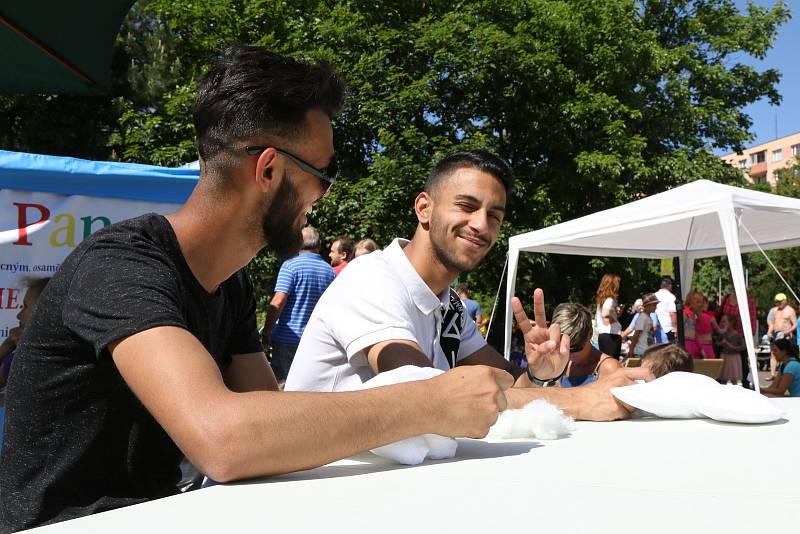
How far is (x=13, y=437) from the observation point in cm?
125

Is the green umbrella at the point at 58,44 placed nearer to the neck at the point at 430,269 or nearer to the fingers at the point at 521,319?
the neck at the point at 430,269

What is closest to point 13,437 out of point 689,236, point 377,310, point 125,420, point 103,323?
point 125,420

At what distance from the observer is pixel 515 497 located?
2.92 ft

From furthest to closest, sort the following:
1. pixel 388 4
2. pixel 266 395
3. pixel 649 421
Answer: pixel 388 4, pixel 649 421, pixel 266 395

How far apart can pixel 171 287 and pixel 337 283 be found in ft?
3.15

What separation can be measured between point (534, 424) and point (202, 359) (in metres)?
0.69

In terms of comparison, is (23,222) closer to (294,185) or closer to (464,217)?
(464,217)

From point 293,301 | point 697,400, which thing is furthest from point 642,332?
point 697,400

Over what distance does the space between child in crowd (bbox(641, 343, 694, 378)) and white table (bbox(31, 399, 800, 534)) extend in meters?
1.84

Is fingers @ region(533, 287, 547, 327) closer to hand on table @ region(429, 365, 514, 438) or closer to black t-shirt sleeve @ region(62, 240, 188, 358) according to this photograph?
hand on table @ region(429, 365, 514, 438)

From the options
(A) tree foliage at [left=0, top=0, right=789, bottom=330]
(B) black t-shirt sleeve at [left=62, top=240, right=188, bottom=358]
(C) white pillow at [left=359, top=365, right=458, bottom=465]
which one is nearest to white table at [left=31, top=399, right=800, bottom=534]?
(C) white pillow at [left=359, top=365, right=458, bottom=465]

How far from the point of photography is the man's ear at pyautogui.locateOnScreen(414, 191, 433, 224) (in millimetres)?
2555

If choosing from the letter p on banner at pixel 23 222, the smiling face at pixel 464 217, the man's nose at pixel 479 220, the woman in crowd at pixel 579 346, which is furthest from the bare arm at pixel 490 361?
the woman in crowd at pixel 579 346

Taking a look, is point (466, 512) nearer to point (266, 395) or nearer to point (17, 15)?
point (266, 395)
